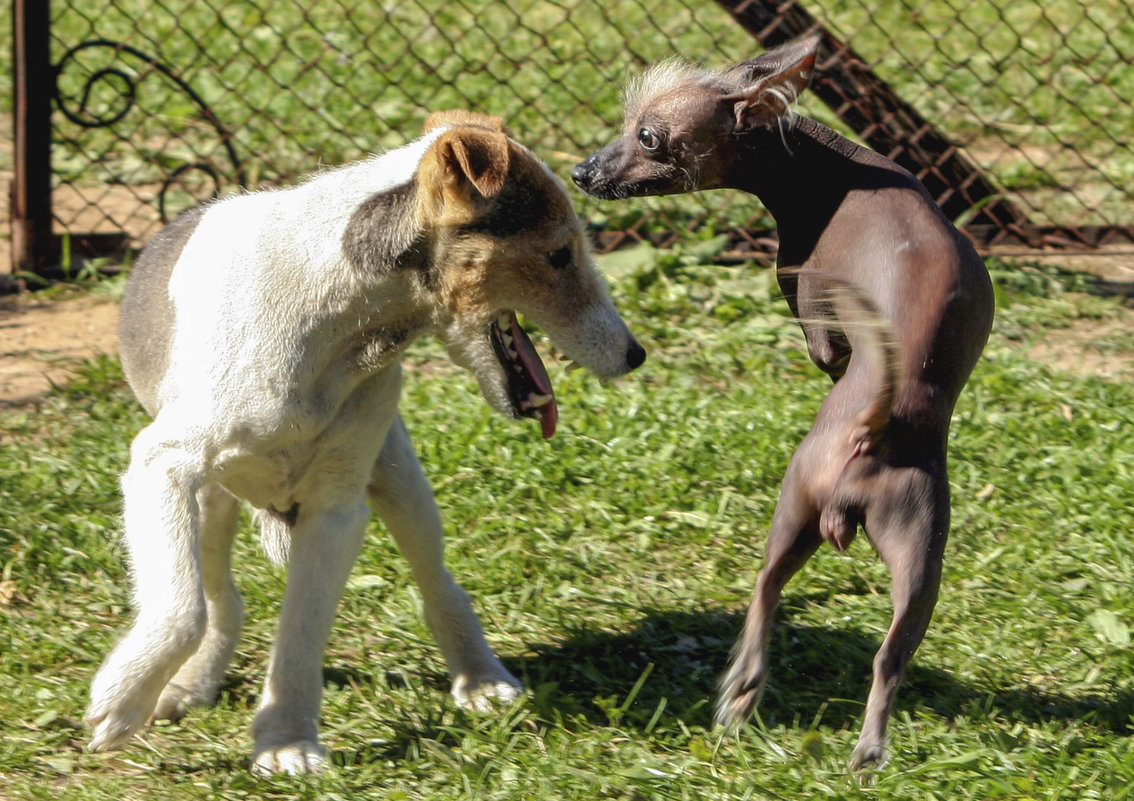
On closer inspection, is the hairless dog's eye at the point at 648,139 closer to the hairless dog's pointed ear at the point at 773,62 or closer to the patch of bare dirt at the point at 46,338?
the hairless dog's pointed ear at the point at 773,62

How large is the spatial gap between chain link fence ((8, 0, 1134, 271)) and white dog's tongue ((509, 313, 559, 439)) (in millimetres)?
3220

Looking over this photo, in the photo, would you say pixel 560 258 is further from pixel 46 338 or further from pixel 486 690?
pixel 46 338

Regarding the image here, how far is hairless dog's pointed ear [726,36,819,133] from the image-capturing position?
3.62m

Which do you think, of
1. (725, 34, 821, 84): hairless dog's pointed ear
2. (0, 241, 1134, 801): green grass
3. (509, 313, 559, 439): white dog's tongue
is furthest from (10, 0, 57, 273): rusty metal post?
(725, 34, 821, 84): hairless dog's pointed ear

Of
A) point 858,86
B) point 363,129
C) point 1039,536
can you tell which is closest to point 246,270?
point 1039,536

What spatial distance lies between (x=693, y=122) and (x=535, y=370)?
78cm

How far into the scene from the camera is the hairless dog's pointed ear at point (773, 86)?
11.9 feet

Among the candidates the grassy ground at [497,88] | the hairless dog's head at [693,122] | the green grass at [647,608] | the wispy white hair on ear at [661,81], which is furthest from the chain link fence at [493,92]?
the hairless dog's head at [693,122]

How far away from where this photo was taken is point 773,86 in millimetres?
3641

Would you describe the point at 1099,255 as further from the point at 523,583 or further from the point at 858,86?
the point at 523,583

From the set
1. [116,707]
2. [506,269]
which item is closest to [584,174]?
[506,269]

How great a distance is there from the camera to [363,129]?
8.36 metres

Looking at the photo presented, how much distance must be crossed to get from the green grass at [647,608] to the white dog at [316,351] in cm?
36

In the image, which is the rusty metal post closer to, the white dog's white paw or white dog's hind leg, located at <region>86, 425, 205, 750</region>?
white dog's hind leg, located at <region>86, 425, 205, 750</region>
